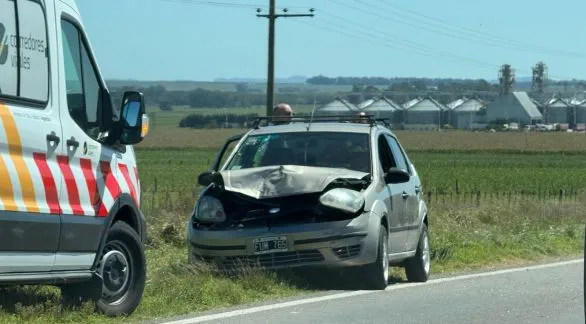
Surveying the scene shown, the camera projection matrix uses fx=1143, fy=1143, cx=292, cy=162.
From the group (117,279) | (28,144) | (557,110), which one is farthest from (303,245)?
(557,110)

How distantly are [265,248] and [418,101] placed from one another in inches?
5744

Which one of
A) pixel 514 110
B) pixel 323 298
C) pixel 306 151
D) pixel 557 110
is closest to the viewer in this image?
pixel 323 298

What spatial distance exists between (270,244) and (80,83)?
3.10 metres

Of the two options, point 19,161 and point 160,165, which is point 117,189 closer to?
point 19,161

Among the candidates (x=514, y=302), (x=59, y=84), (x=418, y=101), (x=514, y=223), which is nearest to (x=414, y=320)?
(x=514, y=302)

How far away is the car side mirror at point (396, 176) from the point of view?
472 inches

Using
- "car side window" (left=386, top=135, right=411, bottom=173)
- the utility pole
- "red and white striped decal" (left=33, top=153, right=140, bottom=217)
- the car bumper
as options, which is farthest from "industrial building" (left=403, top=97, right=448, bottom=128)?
"red and white striped decal" (left=33, top=153, right=140, bottom=217)

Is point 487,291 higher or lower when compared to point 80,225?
lower

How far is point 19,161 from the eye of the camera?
7477 millimetres

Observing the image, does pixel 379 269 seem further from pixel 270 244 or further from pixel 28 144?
pixel 28 144

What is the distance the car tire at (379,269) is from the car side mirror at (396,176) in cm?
70

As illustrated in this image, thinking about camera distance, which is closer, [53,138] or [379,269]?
[53,138]

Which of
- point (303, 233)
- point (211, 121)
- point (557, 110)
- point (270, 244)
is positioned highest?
point (303, 233)

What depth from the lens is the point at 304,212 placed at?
11.2m
